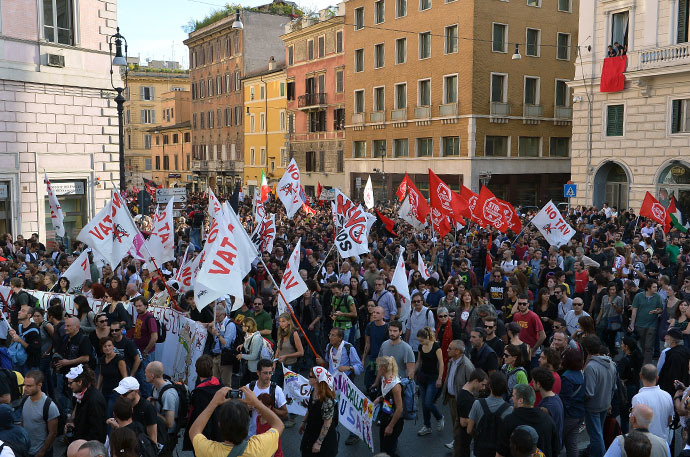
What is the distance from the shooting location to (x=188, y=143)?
235 ft

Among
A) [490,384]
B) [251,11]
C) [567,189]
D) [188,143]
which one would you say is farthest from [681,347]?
[188,143]

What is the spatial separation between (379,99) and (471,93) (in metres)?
8.50

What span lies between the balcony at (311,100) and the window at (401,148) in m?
8.78

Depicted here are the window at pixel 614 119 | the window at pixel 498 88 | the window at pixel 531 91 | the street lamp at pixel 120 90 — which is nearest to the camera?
the street lamp at pixel 120 90

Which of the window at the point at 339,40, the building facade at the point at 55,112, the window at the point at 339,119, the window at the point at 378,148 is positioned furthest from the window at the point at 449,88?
the building facade at the point at 55,112

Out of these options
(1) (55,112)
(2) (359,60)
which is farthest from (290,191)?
(2) (359,60)

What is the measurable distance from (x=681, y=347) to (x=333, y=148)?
42.2 metres

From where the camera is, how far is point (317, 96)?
48.9 m

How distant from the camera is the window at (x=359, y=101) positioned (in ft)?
147

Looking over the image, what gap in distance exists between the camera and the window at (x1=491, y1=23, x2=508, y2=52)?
121ft

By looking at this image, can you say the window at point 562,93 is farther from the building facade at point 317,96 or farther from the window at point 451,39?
the building facade at point 317,96

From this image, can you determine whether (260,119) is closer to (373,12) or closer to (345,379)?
(373,12)

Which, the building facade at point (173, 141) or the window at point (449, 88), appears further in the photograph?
the building facade at point (173, 141)

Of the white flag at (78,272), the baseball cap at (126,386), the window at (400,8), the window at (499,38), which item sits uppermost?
the window at (400,8)
